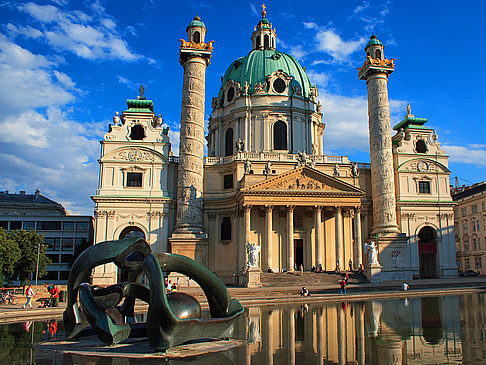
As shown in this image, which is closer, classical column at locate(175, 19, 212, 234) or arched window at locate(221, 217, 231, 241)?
classical column at locate(175, 19, 212, 234)

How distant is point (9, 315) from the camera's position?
18672 mm

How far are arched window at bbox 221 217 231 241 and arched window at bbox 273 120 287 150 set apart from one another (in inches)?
419

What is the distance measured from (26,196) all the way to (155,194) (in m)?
43.9

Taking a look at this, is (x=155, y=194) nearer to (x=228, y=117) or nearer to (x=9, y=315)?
(x=228, y=117)

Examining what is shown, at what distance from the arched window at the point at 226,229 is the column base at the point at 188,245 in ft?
16.0

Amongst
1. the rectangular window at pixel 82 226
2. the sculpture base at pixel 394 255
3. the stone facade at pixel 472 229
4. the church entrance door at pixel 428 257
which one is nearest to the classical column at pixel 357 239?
the sculpture base at pixel 394 255

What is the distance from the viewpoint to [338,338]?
1199 cm

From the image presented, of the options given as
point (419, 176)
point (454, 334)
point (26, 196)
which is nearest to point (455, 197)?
point (419, 176)

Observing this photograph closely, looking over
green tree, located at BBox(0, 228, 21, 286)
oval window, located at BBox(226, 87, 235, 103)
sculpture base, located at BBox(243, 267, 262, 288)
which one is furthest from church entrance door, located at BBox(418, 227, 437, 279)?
green tree, located at BBox(0, 228, 21, 286)

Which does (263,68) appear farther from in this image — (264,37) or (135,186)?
(135,186)

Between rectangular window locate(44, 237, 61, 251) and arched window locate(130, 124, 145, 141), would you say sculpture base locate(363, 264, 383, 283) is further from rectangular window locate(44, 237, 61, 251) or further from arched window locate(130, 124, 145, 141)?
rectangular window locate(44, 237, 61, 251)

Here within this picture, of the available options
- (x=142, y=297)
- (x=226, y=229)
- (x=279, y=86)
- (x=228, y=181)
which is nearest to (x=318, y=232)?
(x=226, y=229)

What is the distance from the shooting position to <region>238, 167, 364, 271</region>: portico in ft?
133

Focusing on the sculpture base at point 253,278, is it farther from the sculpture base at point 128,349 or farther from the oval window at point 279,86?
the oval window at point 279,86
